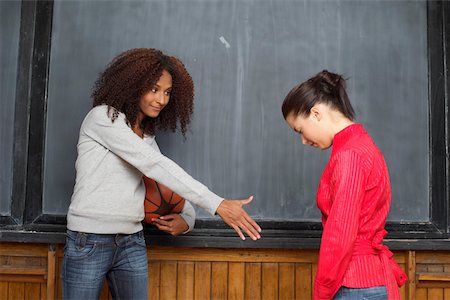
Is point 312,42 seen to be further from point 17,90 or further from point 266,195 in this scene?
point 17,90

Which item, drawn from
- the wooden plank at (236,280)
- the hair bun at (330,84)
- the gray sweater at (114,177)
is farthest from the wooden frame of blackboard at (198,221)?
the hair bun at (330,84)

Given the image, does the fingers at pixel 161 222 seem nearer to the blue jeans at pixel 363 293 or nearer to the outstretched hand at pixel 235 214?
the outstretched hand at pixel 235 214

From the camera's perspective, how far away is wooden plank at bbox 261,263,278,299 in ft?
10.2

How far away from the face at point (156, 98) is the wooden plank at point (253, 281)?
3.28 feet

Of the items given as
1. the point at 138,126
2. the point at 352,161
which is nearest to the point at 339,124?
the point at 352,161

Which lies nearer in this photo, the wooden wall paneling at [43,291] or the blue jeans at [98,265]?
the blue jeans at [98,265]

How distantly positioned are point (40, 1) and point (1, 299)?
1.56 metres

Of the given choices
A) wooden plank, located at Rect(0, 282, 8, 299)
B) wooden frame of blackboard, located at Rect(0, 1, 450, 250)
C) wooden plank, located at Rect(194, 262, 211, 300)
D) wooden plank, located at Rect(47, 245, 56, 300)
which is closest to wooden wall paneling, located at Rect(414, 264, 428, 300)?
wooden frame of blackboard, located at Rect(0, 1, 450, 250)

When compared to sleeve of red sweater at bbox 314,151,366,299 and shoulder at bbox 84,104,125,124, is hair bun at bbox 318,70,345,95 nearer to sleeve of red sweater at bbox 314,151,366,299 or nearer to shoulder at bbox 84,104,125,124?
sleeve of red sweater at bbox 314,151,366,299

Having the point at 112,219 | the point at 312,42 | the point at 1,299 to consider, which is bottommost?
the point at 1,299

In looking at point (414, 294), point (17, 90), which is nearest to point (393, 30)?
point (414, 294)

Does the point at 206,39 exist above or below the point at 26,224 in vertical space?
above

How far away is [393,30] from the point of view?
3287 millimetres

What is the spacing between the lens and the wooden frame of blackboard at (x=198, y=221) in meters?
3.08
